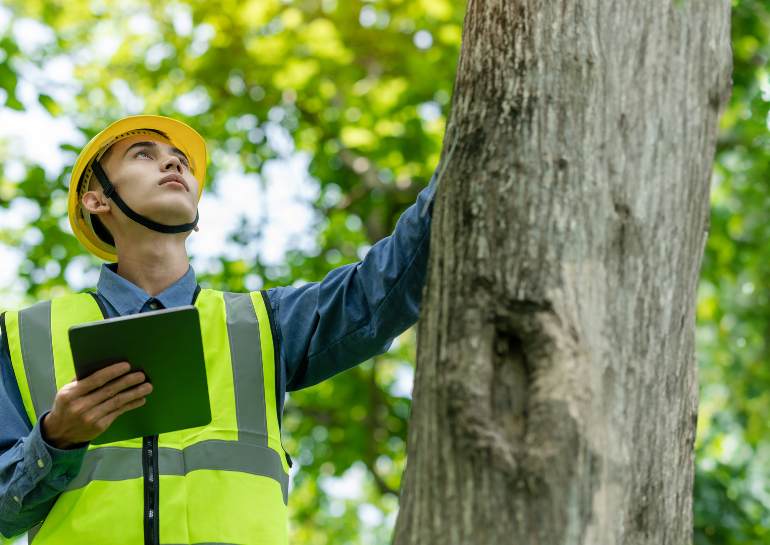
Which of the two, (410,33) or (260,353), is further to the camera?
(410,33)

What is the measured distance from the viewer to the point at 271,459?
102 inches

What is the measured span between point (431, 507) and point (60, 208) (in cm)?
588

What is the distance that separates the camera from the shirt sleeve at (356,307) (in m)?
2.37

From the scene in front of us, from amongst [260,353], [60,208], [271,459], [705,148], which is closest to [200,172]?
[260,353]

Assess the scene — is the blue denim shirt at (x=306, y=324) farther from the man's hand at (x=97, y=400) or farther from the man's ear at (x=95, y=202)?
the man's ear at (x=95, y=202)

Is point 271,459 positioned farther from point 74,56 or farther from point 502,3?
point 74,56

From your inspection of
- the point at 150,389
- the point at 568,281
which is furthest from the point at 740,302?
the point at 568,281

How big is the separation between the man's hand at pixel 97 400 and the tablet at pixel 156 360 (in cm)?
2

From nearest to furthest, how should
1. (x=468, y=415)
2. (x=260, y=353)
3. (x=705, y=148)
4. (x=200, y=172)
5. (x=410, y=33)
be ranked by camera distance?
(x=468, y=415) < (x=705, y=148) < (x=260, y=353) < (x=200, y=172) < (x=410, y=33)

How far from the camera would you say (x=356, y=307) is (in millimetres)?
2629

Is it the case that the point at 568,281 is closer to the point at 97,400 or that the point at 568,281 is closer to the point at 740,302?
the point at 97,400

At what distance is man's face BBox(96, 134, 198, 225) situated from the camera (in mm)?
3023

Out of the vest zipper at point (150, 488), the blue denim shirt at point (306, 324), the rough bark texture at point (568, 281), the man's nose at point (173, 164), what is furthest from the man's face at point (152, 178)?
the rough bark texture at point (568, 281)

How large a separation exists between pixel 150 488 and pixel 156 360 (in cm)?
40
